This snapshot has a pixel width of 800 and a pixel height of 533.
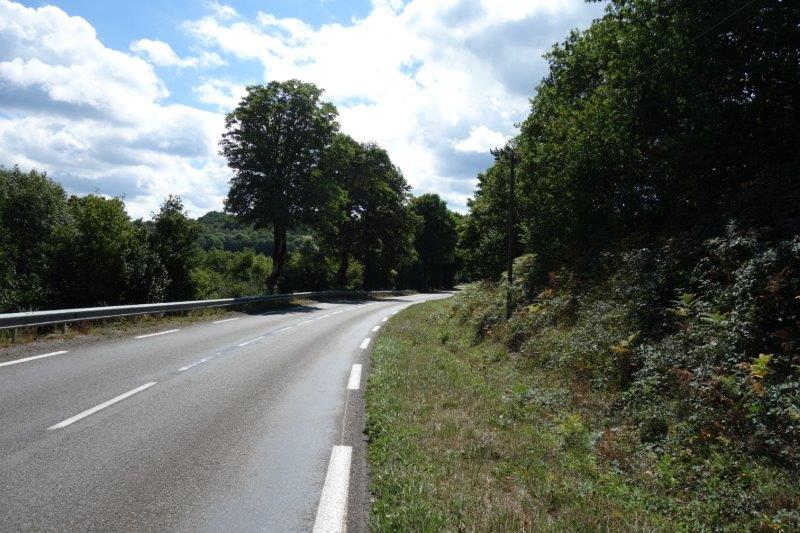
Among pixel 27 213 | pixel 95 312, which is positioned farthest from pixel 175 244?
pixel 27 213

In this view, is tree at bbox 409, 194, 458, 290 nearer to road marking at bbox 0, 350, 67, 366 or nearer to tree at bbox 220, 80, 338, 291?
tree at bbox 220, 80, 338, 291

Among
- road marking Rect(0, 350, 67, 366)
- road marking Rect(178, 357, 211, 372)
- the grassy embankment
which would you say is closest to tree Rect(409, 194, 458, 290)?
road marking Rect(178, 357, 211, 372)

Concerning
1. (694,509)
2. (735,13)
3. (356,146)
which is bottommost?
(694,509)

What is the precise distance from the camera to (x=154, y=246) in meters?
27.4

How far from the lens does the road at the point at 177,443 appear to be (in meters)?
3.89

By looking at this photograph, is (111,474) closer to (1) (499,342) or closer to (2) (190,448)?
(2) (190,448)

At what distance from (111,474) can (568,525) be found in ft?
13.8

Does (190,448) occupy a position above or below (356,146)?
below

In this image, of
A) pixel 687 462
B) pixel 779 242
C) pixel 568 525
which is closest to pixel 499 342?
pixel 779 242

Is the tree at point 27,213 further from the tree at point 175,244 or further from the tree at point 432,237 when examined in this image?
the tree at point 432,237

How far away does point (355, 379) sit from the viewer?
960 cm

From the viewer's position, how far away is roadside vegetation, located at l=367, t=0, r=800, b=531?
4.57 meters

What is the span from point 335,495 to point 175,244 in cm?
2689

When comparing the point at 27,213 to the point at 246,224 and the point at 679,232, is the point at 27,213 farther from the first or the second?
the point at 679,232
